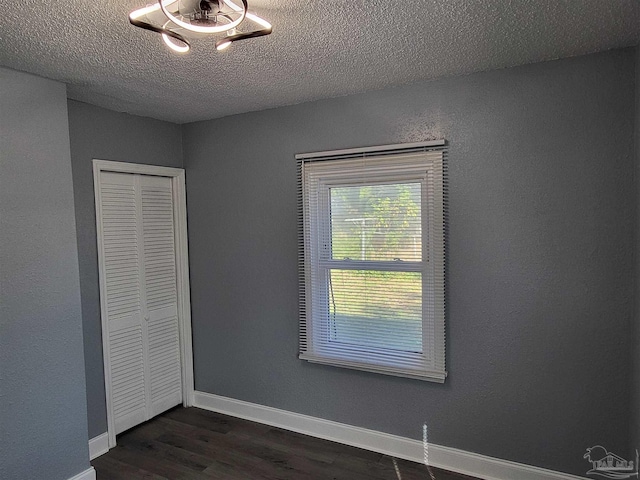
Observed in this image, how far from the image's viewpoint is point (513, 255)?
102 inches

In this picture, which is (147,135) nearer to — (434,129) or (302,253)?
(302,253)

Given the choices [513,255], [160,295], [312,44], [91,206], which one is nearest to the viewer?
[312,44]

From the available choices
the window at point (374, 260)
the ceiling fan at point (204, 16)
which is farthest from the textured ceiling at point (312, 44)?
the window at point (374, 260)

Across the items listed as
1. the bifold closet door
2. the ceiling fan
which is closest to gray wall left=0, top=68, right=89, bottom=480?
the bifold closet door

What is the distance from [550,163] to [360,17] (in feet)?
4.52

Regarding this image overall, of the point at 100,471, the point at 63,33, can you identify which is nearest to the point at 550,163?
the point at 63,33

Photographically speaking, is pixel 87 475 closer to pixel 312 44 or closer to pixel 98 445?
pixel 98 445

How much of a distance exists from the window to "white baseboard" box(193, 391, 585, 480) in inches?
18.7

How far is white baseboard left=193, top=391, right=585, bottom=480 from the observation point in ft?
8.68

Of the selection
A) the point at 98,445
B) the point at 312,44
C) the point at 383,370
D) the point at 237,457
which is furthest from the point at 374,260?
the point at 98,445

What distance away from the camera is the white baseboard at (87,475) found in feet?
8.67

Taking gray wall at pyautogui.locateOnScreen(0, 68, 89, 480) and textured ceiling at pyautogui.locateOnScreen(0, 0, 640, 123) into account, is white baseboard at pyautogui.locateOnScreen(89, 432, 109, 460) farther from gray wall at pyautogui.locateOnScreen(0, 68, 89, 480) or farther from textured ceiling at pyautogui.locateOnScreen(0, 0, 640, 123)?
textured ceiling at pyautogui.locateOnScreen(0, 0, 640, 123)

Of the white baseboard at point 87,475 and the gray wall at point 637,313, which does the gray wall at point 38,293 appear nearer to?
the white baseboard at point 87,475

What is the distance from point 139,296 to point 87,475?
1.27 m
